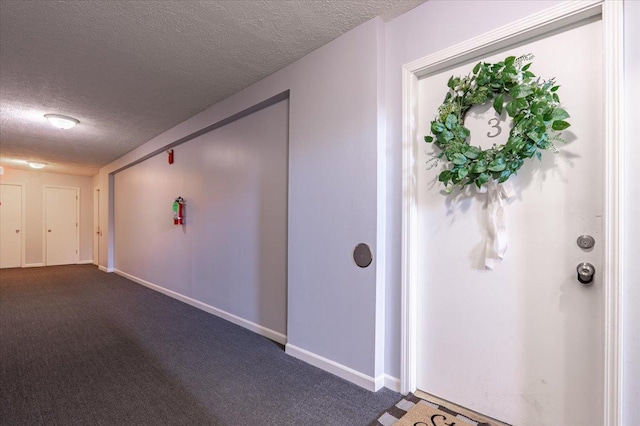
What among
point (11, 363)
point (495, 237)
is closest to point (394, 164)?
point (495, 237)

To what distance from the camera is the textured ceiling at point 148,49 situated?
1.98 meters

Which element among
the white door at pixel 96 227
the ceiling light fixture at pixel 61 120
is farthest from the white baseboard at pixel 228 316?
the white door at pixel 96 227

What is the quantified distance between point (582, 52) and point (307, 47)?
5.72 feet

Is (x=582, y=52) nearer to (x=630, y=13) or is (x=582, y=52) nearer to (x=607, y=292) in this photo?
(x=630, y=13)

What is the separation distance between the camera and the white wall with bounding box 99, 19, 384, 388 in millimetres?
2074

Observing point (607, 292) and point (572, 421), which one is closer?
point (607, 292)

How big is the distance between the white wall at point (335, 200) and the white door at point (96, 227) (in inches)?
288

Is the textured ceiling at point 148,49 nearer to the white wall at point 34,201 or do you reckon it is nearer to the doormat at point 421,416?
the doormat at point 421,416

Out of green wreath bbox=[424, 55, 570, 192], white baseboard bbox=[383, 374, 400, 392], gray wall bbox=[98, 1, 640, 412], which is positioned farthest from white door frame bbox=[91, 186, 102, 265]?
green wreath bbox=[424, 55, 570, 192]

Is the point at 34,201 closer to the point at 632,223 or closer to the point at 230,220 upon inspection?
the point at 230,220

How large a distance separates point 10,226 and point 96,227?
165 cm

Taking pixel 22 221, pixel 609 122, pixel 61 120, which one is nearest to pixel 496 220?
pixel 609 122

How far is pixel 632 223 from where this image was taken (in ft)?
4.32

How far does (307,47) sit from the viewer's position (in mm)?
2430
